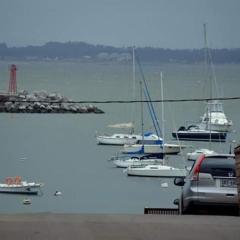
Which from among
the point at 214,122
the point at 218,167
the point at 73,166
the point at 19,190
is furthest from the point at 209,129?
the point at 218,167

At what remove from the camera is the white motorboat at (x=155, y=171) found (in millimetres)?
52562

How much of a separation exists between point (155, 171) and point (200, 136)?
2384 centimetres

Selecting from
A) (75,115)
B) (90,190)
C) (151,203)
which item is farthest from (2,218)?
(75,115)

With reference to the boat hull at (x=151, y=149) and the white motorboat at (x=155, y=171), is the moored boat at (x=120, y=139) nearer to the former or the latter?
the boat hull at (x=151, y=149)

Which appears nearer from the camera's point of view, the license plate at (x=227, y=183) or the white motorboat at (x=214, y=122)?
the license plate at (x=227, y=183)

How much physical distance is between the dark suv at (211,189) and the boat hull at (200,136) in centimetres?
5932

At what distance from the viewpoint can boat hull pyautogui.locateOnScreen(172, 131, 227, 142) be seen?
7449 centimetres

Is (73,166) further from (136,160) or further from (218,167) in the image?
(218,167)

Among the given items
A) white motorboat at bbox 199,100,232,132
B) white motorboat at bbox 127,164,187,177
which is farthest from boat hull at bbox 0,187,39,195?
white motorboat at bbox 199,100,232,132

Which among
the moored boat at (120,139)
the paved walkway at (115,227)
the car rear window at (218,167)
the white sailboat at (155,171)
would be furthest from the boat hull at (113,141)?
the paved walkway at (115,227)

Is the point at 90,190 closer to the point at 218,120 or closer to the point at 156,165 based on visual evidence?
the point at 156,165

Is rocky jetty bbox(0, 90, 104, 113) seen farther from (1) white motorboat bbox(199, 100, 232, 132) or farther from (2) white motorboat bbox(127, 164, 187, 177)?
(2) white motorboat bbox(127, 164, 187, 177)

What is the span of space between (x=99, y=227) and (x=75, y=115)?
94.3m

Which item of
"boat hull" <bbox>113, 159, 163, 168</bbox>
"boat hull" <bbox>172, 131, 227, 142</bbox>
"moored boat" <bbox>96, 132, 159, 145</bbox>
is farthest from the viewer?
"boat hull" <bbox>172, 131, 227, 142</bbox>
